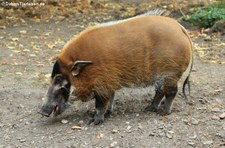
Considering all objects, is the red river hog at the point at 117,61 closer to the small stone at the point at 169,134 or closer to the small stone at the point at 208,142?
the small stone at the point at 169,134

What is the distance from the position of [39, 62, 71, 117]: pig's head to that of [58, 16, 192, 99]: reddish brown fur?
9 cm

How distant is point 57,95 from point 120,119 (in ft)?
2.38

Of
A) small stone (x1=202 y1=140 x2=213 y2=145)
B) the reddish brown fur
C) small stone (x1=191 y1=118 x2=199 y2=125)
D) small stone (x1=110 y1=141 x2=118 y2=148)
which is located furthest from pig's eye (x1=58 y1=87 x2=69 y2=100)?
small stone (x1=202 y1=140 x2=213 y2=145)

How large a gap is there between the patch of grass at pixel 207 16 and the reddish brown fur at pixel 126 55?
4528 millimetres

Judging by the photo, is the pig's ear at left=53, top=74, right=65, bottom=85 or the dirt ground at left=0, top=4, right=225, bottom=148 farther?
the pig's ear at left=53, top=74, right=65, bottom=85

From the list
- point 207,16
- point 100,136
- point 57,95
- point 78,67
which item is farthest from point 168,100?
point 207,16

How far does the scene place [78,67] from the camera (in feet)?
15.1

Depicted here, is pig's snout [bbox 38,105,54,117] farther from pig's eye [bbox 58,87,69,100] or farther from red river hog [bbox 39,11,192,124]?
pig's eye [bbox 58,87,69,100]

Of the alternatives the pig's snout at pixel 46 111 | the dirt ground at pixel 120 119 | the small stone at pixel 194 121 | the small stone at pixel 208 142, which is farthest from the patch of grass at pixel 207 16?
the pig's snout at pixel 46 111

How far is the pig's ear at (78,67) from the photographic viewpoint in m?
4.59

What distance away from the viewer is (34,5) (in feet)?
37.8

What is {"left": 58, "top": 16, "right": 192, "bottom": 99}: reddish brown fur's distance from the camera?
15.3 feet

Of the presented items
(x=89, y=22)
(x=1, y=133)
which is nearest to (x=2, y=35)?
(x=89, y=22)

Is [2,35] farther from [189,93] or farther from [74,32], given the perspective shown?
[189,93]
